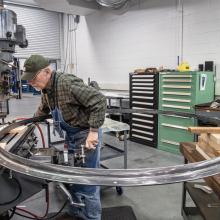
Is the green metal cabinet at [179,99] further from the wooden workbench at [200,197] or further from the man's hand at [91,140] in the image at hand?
the man's hand at [91,140]

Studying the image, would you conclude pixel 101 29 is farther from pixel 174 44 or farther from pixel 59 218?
pixel 59 218

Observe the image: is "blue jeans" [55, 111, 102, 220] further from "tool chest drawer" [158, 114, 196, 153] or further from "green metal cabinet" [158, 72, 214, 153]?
"tool chest drawer" [158, 114, 196, 153]

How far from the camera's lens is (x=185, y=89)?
3236mm

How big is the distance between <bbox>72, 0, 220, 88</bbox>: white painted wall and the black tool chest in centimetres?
79

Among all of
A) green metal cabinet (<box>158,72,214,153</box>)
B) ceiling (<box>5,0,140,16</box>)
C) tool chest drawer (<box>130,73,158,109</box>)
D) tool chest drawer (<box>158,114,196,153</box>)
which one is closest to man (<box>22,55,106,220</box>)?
green metal cabinet (<box>158,72,214,153</box>)

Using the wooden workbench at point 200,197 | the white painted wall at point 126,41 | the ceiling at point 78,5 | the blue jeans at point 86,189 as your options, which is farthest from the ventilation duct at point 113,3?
the wooden workbench at point 200,197

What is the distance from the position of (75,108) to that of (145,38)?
3613 mm

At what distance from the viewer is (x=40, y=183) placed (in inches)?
38.4

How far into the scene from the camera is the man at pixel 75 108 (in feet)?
4.61

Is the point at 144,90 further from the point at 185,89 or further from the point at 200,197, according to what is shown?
the point at 200,197

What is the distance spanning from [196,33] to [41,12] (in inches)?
208

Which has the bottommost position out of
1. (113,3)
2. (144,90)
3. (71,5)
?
(144,90)

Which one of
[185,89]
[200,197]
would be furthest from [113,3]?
[200,197]

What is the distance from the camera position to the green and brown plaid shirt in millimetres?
1430
